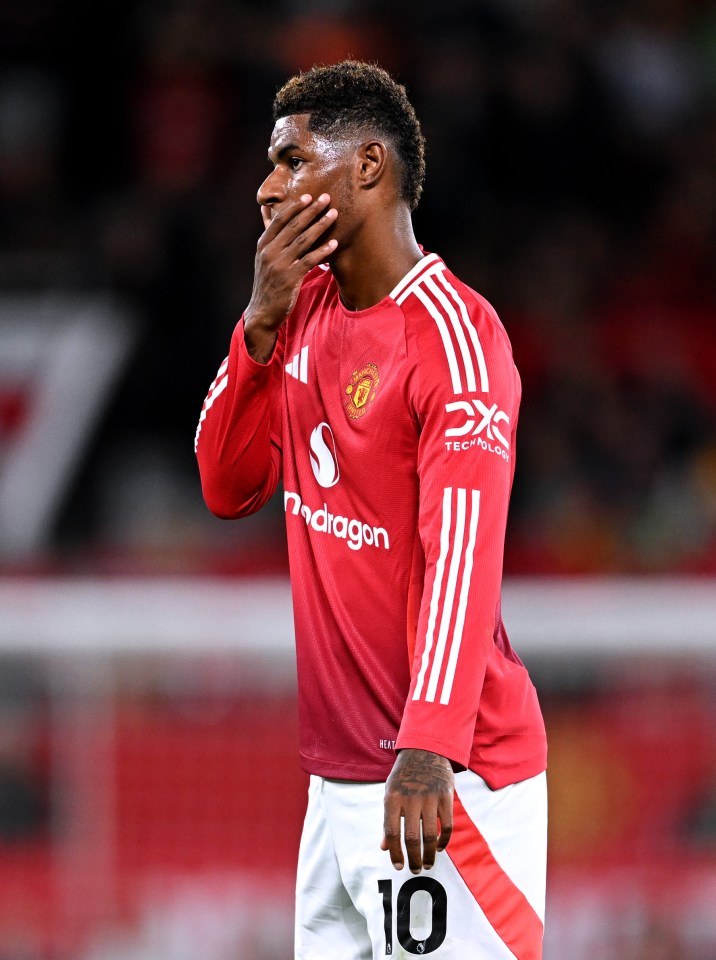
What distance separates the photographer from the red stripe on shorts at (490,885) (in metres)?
2.18

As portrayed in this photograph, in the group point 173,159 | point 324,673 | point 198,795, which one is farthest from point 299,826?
point 173,159

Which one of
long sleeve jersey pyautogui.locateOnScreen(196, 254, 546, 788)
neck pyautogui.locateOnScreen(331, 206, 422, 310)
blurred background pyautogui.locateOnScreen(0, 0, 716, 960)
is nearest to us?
long sleeve jersey pyautogui.locateOnScreen(196, 254, 546, 788)

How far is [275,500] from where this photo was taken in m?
5.58

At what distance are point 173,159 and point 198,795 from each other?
4.10 m

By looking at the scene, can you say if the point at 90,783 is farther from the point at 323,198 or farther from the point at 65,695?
the point at 323,198

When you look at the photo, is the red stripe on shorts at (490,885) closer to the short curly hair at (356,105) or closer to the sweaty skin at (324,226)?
the sweaty skin at (324,226)

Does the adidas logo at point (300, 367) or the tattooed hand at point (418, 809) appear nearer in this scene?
the tattooed hand at point (418, 809)

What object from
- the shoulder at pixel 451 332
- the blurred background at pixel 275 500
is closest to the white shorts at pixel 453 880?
the shoulder at pixel 451 332

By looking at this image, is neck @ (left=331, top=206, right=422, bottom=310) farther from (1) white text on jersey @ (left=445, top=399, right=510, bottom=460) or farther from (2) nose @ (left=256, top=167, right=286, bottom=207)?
(1) white text on jersey @ (left=445, top=399, right=510, bottom=460)

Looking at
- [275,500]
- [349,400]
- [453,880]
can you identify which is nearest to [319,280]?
[349,400]

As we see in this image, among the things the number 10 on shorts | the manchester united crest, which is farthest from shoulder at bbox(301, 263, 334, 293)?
the number 10 on shorts

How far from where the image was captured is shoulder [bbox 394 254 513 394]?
2127mm

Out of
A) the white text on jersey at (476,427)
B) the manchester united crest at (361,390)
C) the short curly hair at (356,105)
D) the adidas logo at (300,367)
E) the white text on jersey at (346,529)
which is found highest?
the short curly hair at (356,105)

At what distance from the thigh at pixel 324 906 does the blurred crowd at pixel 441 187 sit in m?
3.65
